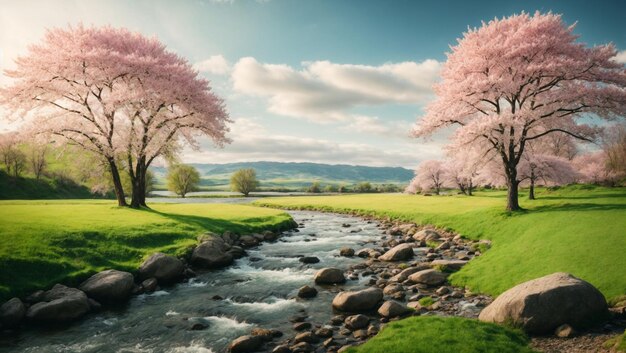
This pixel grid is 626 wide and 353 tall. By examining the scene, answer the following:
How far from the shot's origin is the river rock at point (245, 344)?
13.2m

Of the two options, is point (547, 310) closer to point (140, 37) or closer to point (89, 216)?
point (89, 216)

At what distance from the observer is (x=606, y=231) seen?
2058cm

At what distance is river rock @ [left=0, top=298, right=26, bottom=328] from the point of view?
15.1m

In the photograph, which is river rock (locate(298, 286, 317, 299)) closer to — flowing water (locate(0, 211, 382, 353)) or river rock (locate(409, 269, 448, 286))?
flowing water (locate(0, 211, 382, 353))

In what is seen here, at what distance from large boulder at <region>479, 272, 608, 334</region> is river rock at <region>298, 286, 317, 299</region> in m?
9.34

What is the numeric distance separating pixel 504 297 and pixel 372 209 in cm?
4809

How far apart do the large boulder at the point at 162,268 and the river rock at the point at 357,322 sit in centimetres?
1304

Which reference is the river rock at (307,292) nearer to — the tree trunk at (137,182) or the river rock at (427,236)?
the river rock at (427,236)

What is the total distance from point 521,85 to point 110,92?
4398cm

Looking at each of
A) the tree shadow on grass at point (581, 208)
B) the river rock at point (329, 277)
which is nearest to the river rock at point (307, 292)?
the river rock at point (329, 277)

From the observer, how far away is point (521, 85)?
3175cm

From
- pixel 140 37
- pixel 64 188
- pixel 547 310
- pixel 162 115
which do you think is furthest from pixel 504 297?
pixel 64 188

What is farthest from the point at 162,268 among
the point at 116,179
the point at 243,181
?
the point at 243,181

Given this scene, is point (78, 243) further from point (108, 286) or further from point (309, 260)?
point (309, 260)
